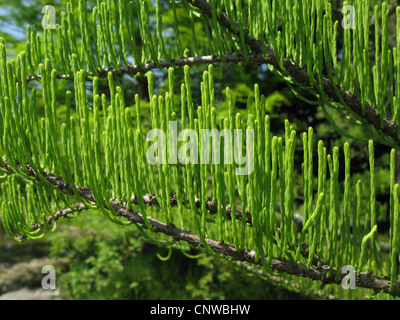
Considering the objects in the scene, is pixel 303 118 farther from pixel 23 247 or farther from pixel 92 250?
pixel 23 247

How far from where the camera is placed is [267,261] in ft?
1.43

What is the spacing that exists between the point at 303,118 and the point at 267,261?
8.66 ft

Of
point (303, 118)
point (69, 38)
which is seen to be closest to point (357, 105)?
point (69, 38)

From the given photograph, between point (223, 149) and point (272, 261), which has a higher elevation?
point (223, 149)

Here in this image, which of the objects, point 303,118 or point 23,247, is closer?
point 303,118
